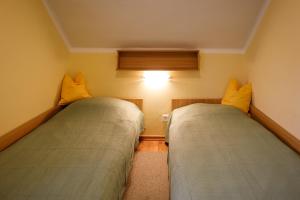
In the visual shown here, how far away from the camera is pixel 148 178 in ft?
7.16

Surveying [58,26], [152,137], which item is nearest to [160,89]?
[152,137]

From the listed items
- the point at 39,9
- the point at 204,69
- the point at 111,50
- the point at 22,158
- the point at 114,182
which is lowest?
the point at 114,182

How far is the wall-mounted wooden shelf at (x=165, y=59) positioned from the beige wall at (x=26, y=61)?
100cm

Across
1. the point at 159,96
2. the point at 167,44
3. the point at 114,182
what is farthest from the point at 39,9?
the point at 114,182

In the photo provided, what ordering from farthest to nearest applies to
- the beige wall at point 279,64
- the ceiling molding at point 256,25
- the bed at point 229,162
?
the ceiling molding at point 256,25 → the beige wall at point 279,64 → the bed at point 229,162

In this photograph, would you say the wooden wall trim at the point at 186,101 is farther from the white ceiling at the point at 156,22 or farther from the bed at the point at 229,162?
the white ceiling at the point at 156,22

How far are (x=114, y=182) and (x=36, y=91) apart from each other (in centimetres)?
147

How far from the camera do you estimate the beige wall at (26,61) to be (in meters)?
1.89

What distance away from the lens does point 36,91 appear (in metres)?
2.34

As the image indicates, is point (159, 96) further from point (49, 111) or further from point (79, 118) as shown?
point (49, 111)

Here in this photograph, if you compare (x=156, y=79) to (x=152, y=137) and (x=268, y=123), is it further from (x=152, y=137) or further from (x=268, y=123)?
(x=268, y=123)

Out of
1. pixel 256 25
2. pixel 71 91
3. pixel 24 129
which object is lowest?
pixel 24 129

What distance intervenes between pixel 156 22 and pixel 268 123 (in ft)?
5.53

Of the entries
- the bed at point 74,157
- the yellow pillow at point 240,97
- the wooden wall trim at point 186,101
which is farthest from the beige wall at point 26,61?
the yellow pillow at point 240,97
